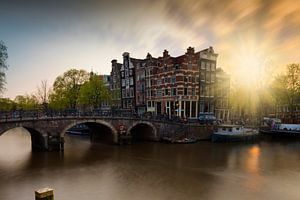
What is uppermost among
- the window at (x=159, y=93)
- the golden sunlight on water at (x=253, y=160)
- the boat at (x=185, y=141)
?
the window at (x=159, y=93)

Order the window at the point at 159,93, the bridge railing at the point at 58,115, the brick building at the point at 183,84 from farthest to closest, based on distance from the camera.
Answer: the window at the point at 159,93 → the brick building at the point at 183,84 → the bridge railing at the point at 58,115

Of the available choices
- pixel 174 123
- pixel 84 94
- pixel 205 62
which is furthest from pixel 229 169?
pixel 84 94

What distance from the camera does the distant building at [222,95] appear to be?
56625 mm

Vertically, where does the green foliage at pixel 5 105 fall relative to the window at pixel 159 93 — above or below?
below

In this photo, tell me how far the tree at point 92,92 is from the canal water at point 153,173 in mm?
22037

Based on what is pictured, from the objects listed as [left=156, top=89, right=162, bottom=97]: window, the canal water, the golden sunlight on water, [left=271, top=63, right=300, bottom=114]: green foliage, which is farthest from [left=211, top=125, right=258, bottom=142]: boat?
[left=271, top=63, right=300, bottom=114]: green foliage

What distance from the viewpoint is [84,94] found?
56.3 m

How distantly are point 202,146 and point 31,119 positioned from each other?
23.2m

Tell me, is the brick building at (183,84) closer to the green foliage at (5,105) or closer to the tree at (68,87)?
the tree at (68,87)

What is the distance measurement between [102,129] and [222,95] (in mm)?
28088

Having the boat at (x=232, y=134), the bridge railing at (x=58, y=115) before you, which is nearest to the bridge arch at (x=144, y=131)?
the bridge railing at (x=58, y=115)

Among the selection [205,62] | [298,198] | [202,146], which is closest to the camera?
[298,198]

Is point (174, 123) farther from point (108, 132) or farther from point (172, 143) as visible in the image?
point (108, 132)

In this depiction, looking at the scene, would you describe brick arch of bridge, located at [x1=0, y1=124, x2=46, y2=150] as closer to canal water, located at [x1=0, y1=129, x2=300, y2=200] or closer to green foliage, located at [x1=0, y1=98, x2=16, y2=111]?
canal water, located at [x1=0, y1=129, x2=300, y2=200]
